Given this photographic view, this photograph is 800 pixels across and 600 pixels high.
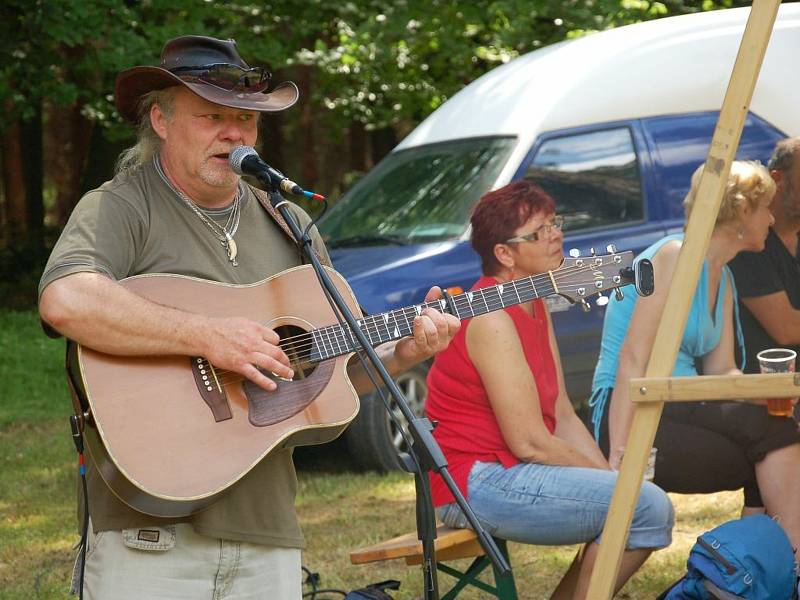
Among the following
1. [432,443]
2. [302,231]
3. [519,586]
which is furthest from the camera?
[519,586]

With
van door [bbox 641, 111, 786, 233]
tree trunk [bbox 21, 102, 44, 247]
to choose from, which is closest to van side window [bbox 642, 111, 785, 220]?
van door [bbox 641, 111, 786, 233]

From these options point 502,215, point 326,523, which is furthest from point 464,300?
point 326,523

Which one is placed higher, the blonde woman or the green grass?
the blonde woman

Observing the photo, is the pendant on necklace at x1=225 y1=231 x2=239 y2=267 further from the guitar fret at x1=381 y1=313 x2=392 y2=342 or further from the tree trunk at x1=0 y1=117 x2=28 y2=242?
the tree trunk at x1=0 y1=117 x2=28 y2=242

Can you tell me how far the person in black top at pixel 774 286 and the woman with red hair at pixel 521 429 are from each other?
0.66m

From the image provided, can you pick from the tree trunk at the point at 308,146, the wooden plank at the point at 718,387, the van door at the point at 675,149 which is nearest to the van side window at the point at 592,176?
the van door at the point at 675,149

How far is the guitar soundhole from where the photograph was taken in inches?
127

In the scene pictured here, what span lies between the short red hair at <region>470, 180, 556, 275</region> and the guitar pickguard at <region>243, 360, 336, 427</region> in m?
1.15

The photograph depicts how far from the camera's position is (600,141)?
6758 mm

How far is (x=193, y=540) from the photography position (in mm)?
3059

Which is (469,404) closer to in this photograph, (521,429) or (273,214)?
(521,429)

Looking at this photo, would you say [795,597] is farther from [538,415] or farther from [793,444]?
[538,415]

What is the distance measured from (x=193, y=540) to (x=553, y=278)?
116cm

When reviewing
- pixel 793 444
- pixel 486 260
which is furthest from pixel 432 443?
pixel 793 444
